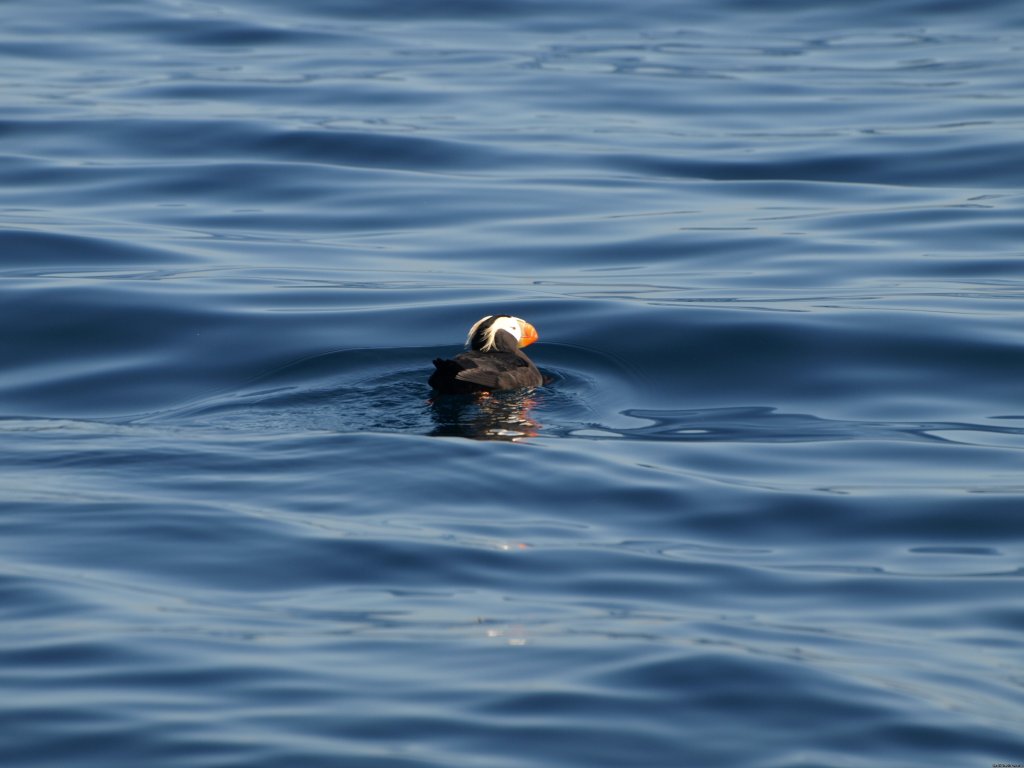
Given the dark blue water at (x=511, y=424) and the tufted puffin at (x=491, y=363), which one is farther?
the tufted puffin at (x=491, y=363)

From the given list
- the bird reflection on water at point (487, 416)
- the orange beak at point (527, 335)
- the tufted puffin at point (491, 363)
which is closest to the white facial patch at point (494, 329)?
the tufted puffin at point (491, 363)

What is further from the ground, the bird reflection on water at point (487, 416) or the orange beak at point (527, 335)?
the orange beak at point (527, 335)

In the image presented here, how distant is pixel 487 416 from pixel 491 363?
1.35ft

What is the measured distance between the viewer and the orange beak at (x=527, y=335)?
1259cm

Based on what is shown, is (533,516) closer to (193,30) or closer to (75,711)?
(75,711)

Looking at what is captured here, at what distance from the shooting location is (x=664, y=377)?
12766mm

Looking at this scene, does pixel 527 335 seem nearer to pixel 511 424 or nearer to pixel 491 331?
pixel 491 331

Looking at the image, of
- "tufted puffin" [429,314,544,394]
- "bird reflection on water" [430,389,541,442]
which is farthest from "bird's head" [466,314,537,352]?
"bird reflection on water" [430,389,541,442]

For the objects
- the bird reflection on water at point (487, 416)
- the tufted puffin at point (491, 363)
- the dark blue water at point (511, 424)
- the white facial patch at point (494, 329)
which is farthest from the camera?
the white facial patch at point (494, 329)

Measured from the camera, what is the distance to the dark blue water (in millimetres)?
6371

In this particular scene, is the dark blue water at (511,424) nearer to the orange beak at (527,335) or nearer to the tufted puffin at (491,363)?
the tufted puffin at (491,363)

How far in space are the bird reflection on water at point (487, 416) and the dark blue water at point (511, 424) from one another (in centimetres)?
6

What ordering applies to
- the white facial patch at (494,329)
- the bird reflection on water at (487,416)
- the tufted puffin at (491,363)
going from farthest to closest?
1. the white facial patch at (494,329)
2. the tufted puffin at (491,363)
3. the bird reflection on water at (487,416)

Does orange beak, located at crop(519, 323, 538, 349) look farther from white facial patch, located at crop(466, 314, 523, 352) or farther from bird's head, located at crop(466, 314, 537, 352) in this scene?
white facial patch, located at crop(466, 314, 523, 352)
